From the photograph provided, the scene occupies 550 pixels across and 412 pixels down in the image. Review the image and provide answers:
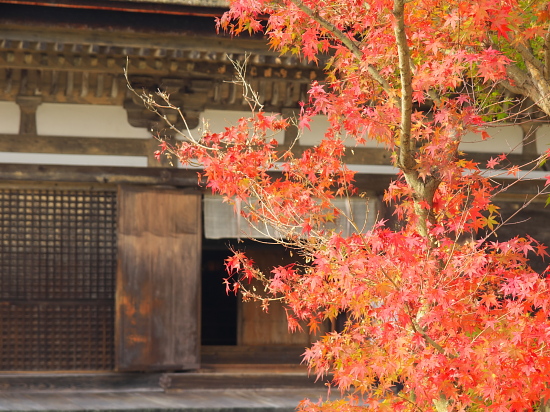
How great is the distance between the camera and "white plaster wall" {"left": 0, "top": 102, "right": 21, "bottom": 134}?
8781 mm

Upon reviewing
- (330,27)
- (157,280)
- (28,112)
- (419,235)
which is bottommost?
(157,280)

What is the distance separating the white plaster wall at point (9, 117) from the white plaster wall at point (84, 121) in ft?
0.72

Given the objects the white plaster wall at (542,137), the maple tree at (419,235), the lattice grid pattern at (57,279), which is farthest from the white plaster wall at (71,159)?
the white plaster wall at (542,137)

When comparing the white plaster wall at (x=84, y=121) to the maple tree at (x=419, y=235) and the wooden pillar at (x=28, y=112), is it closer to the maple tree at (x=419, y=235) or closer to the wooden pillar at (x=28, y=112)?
the wooden pillar at (x=28, y=112)

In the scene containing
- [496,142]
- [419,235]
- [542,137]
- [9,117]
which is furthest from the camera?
[542,137]

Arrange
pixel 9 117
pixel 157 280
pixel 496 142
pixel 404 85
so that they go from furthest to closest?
1. pixel 496 142
2. pixel 157 280
3. pixel 9 117
4. pixel 404 85

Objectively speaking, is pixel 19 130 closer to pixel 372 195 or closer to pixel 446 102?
pixel 372 195

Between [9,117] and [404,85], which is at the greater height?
[9,117]

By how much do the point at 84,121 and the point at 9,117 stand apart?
2.60ft

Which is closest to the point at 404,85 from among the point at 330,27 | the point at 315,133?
the point at 330,27

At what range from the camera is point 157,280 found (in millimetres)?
8914

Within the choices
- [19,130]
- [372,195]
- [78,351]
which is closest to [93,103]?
[19,130]

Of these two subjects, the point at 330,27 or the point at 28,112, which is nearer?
the point at 330,27

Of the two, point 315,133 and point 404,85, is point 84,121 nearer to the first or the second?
point 315,133
